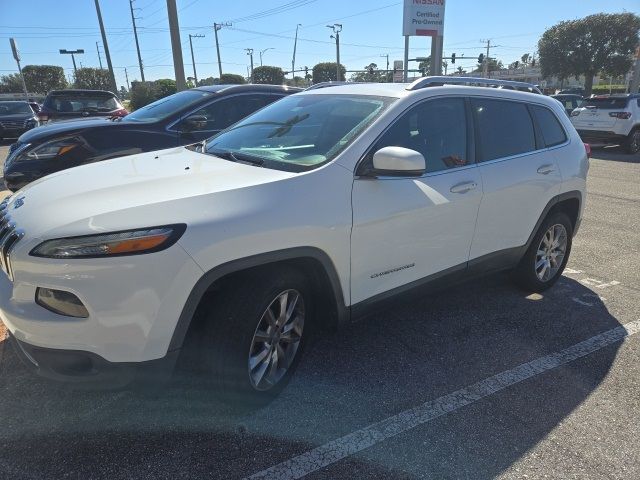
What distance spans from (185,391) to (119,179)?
4.03 ft

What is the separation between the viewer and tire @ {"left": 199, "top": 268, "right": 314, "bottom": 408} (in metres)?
2.30

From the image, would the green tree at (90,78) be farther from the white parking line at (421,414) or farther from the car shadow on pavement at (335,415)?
the white parking line at (421,414)

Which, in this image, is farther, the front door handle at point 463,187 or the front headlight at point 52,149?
the front headlight at point 52,149

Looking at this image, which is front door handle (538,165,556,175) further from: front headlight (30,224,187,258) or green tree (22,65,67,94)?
green tree (22,65,67,94)

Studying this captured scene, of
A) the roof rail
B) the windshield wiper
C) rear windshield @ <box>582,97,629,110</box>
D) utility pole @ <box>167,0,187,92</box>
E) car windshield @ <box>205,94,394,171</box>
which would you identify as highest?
utility pole @ <box>167,0,187,92</box>

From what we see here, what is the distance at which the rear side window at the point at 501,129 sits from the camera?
3461 millimetres

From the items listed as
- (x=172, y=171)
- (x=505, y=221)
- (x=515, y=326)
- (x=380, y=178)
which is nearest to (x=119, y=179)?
(x=172, y=171)

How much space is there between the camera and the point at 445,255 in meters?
3.22

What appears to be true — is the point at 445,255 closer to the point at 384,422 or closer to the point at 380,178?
the point at 380,178

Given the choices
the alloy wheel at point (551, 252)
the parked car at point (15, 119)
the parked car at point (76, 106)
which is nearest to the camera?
the alloy wheel at point (551, 252)

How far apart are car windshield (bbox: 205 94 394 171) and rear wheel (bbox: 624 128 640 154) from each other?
13.6 metres

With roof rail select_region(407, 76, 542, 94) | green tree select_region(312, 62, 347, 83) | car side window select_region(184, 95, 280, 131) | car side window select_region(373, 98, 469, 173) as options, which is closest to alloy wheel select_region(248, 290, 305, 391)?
car side window select_region(373, 98, 469, 173)

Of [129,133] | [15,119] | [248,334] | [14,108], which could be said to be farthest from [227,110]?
[14,108]

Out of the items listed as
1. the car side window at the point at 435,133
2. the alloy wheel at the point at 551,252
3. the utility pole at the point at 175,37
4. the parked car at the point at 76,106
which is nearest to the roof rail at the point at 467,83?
the car side window at the point at 435,133
